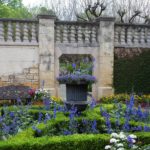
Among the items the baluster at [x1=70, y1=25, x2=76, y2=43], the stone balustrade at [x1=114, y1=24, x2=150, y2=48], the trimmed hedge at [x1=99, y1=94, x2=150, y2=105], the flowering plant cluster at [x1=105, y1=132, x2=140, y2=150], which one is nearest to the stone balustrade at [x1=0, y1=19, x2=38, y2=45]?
the baluster at [x1=70, y1=25, x2=76, y2=43]

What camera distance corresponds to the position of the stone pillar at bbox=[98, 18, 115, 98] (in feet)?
53.6

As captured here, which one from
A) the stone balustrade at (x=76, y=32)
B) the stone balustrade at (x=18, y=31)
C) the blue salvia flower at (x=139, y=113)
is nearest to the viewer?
the blue salvia flower at (x=139, y=113)

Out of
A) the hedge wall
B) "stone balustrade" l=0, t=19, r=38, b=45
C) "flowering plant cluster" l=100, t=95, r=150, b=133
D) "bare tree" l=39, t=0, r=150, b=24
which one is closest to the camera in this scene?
"flowering plant cluster" l=100, t=95, r=150, b=133

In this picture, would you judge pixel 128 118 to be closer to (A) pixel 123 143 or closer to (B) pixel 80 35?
(A) pixel 123 143

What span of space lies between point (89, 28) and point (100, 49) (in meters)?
1.03

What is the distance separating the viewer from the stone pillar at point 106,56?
643 inches

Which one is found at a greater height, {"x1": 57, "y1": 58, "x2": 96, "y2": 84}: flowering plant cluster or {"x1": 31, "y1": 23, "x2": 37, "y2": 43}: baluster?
{"x1": 31, "y1": 23, "x2": 37, "y2": 43}: baluster

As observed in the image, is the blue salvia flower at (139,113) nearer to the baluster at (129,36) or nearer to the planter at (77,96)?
the planter at (77,96)

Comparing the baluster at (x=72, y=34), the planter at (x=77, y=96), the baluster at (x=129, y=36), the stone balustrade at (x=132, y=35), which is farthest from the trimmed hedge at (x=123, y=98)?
the planter at (x=77, y=96)

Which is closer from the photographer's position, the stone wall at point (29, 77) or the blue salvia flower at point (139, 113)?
the blue salvia flower at point (139, 113)

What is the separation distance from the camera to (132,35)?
17031 mm

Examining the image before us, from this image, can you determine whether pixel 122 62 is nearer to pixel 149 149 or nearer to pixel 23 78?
pixel 23 78

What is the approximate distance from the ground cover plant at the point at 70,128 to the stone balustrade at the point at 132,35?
765 cm

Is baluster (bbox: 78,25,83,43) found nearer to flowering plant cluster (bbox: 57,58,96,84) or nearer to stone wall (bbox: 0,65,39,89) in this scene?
stone wall (bbox: 0,65,39,89)
